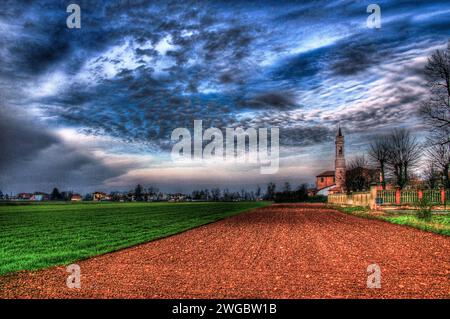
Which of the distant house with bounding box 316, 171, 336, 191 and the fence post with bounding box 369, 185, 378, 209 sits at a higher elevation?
the distant house with bounding box 316, 171, 336, 191

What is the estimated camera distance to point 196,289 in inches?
307

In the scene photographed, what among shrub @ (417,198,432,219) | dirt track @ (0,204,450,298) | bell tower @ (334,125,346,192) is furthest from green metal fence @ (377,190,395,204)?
bell tower @ (334,125,346,192)

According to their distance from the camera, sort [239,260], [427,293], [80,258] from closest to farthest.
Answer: [427,293]
[239,260]
[80,258]

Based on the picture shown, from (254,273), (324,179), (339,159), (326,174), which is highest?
(339,159)

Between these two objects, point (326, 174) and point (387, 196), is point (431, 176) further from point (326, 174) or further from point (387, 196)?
point (326, 174)

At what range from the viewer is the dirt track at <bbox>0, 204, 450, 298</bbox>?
7531 mm

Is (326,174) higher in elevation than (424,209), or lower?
higher

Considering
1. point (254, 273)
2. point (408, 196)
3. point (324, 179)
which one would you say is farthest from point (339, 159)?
point (254, 273)

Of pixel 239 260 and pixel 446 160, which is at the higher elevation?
pixel 446 160

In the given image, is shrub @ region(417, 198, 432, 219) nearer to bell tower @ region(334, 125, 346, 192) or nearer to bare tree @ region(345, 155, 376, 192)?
bare tree @ region(345, 155, 376, 192)

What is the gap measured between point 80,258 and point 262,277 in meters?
6.33

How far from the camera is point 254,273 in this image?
30.2ft
